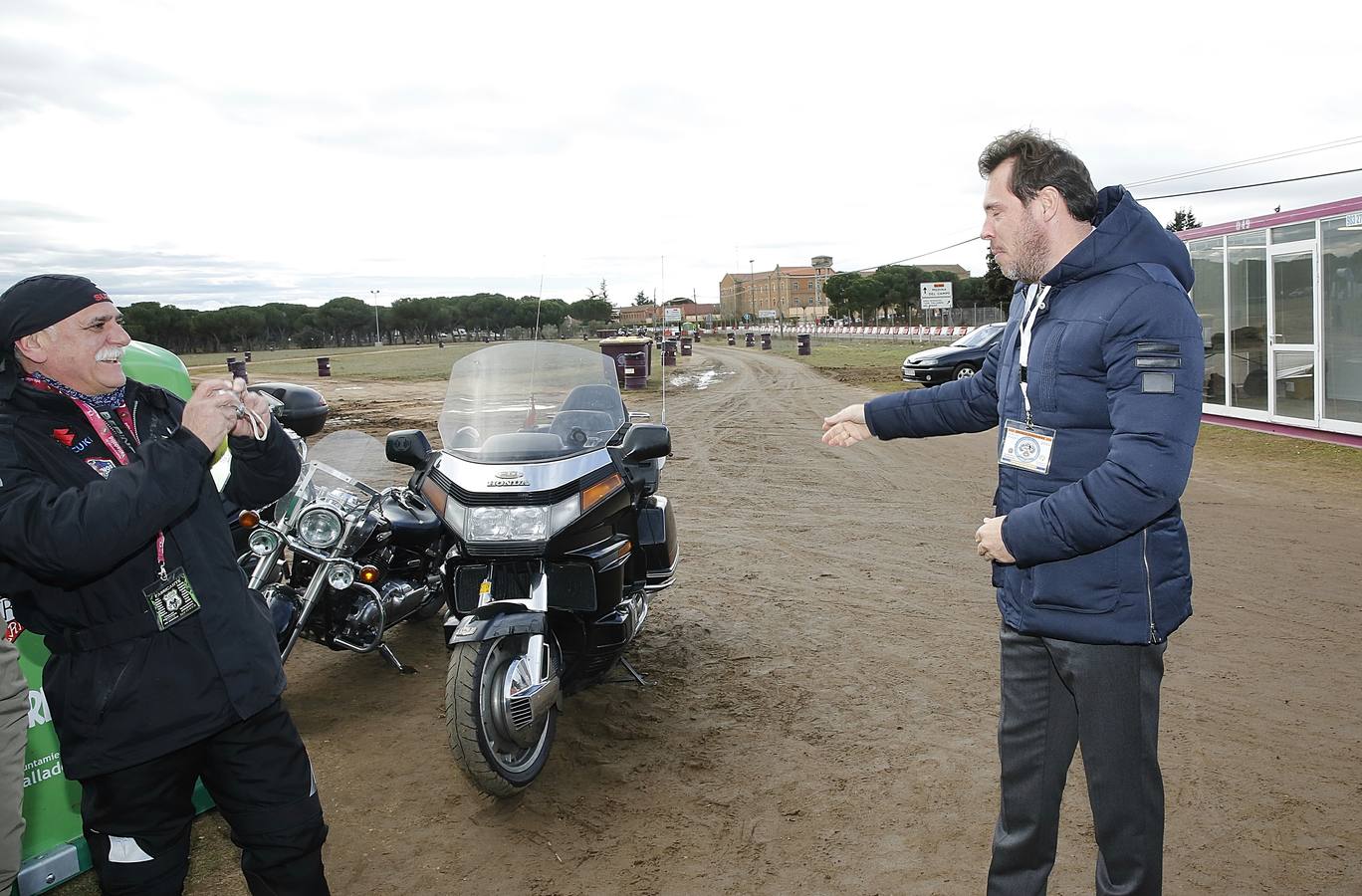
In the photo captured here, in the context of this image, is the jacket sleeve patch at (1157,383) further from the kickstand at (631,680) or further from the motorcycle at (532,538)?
the kickstand at (631,680)

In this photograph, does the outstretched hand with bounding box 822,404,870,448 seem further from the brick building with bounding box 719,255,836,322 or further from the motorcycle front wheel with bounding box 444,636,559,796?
the brick building with bounding box 719,255,836,322

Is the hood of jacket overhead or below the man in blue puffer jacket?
overhead

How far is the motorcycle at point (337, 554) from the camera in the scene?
4637 mm

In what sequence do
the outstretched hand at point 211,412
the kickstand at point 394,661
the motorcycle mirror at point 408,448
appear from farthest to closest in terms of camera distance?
the kickstand at point 394,661 → the motorcycle mirror at point 408,448 → the outstretched hand at point 211,412

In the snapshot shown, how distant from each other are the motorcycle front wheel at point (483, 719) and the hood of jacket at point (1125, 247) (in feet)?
8.42

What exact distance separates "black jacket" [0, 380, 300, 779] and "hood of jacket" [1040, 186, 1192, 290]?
7.23 ft

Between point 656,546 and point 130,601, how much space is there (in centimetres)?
281

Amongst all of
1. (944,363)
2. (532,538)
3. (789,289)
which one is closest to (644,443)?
(532,538)

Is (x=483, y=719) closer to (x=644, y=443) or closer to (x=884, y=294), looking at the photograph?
(x=644, y=443)

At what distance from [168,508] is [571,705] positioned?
3018 mm

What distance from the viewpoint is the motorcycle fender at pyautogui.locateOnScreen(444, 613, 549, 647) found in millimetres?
3674

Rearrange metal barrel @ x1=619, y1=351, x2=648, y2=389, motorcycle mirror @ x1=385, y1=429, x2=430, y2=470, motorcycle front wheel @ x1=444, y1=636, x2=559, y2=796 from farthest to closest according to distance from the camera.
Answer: metal barrel @ x1=619, y1=351, x2=648, y2=389 < motorcycle mirror @ x1=385, y1=429, x2=430, y2=470 < motorcycle front wheel @ x1=444, y1=636, x2=559, y2=796

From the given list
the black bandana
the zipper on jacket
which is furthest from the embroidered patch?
the zipper on jacket

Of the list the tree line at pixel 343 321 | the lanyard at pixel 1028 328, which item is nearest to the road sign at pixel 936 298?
the tree line at pixel 343 321
